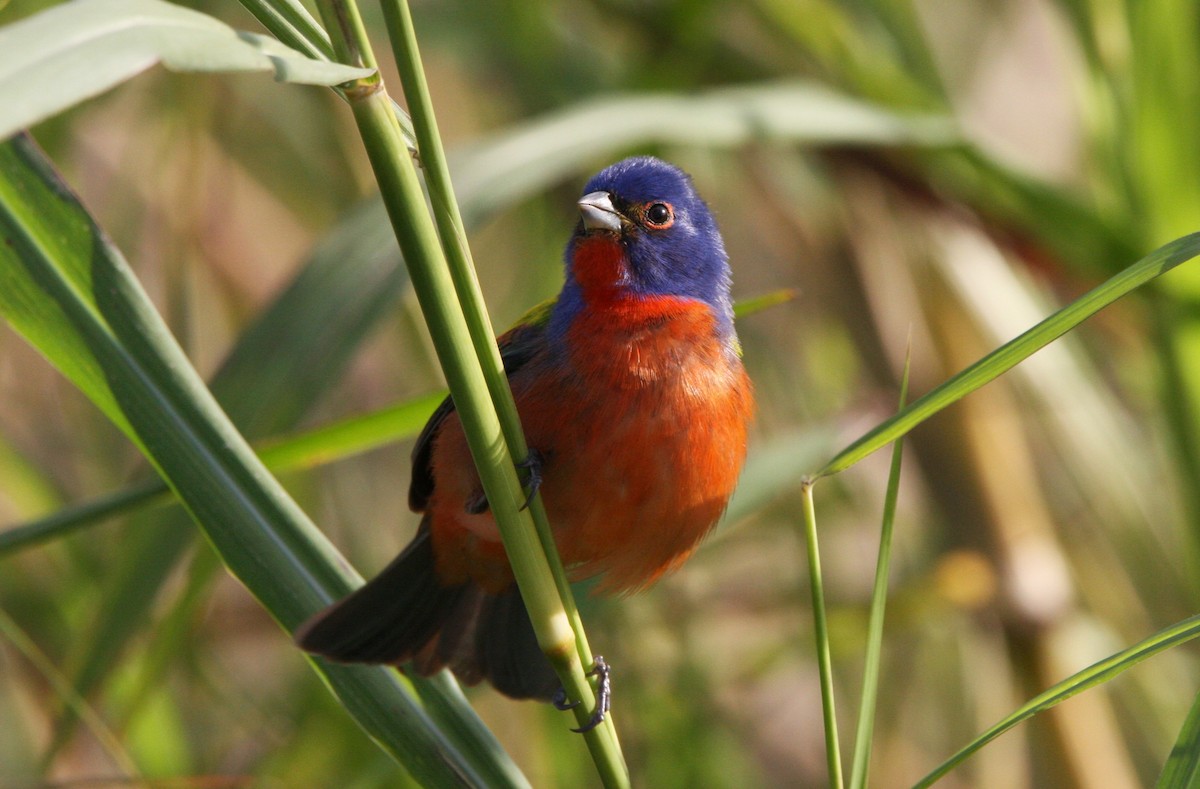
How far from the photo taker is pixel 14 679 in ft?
11.6

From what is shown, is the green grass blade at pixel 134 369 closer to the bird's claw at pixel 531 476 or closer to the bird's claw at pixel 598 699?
the bird's claw at pixel 598 699

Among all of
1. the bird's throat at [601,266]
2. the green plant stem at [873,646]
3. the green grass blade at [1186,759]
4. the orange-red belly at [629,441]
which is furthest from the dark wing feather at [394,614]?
the green grass blade at [1186,759]

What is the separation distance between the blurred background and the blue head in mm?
122

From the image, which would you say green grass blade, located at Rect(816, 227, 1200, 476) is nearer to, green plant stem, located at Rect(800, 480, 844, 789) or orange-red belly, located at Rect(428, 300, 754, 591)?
green plant stem, located at Rect(800, 480, 844, 789)

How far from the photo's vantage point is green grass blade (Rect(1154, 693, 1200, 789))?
1442 millimetres

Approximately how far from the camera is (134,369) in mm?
1681

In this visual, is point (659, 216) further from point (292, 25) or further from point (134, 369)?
point (292, 25)

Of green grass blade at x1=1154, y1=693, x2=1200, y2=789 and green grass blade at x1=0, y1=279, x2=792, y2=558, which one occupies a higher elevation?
green grass blade at x1=0, y1=279, x2=792, y2=558

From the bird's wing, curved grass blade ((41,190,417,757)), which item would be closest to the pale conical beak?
the bird's wing

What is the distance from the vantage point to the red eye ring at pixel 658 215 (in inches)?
110

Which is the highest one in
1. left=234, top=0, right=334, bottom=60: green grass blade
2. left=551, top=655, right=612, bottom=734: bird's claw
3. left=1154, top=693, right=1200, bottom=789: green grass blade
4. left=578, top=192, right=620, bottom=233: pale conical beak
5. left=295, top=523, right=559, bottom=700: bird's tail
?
left=578, top=192, right=620, bottom=233: pale conical beak

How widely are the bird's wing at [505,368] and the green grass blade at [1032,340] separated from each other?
1.24 metres

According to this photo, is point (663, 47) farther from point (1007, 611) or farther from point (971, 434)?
point (1007, 611)

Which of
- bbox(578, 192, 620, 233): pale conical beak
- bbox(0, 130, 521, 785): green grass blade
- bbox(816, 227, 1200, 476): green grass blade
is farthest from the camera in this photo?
bbox(578, 192, 620, 233): pale conical beak
